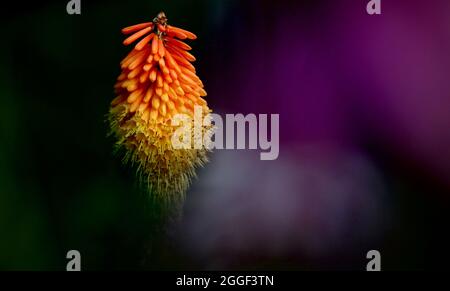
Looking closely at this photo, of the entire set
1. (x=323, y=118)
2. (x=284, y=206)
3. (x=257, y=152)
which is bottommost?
(x=284, y=206)

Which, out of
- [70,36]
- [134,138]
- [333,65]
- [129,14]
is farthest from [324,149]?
[70,36]

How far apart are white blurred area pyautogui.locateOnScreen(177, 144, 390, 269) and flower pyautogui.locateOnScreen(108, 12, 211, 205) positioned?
14 centimetres

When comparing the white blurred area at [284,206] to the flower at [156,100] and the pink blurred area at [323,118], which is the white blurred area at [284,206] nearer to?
the pink blurred area at [323,118]

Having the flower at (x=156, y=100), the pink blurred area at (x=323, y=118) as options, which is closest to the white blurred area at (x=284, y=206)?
the pink blurred area at (x=323, y=118)

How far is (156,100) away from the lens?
8.18 ft

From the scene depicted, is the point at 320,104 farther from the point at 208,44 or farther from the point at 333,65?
the point at 208,44

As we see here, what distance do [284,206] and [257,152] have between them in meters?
0.28

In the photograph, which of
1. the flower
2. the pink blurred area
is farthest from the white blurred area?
the flower

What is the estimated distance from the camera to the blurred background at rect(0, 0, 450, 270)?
2.53m

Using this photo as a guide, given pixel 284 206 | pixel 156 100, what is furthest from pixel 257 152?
pixel 156 100

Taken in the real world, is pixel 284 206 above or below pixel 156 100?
below

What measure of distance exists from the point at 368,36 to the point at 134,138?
3.89 ft

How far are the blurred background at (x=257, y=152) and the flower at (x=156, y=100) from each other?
0.05 meters

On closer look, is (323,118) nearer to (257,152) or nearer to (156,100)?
(257,152)
